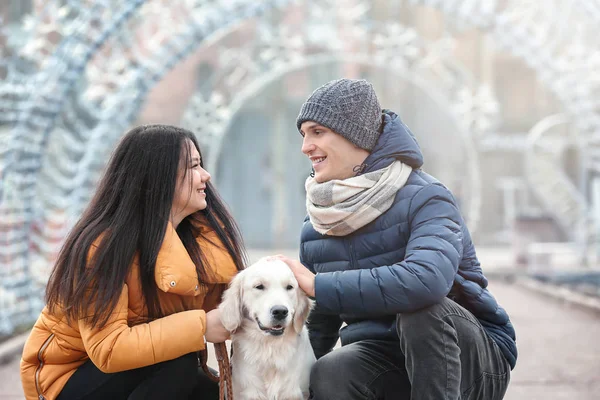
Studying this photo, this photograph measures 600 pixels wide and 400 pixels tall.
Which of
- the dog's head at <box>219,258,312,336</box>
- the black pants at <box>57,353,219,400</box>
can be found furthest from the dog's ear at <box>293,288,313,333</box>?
the black pants at <box>57,353,219,400</box>

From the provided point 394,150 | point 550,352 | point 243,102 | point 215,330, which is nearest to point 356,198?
point 394,150

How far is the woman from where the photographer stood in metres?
2.58

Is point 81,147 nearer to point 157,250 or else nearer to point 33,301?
point 33,301

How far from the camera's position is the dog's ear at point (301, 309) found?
277cm

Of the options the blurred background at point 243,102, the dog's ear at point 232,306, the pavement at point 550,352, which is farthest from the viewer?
the blurred background at point 243,102

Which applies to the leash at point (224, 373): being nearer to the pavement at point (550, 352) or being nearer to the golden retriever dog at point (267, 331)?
the golden retriever dog at point (267, 331)

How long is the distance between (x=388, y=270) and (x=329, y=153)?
0.55 metres

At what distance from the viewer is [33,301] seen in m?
7.13

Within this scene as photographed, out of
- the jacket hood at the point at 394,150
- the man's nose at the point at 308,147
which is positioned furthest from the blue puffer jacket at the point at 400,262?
the man's nose at the point at 308,147

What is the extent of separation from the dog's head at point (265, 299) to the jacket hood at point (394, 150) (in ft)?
1.63

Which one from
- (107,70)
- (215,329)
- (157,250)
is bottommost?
(215,329)

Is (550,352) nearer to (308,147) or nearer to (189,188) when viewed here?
(308,147)

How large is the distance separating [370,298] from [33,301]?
5392mm

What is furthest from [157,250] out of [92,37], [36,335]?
[92,37]
